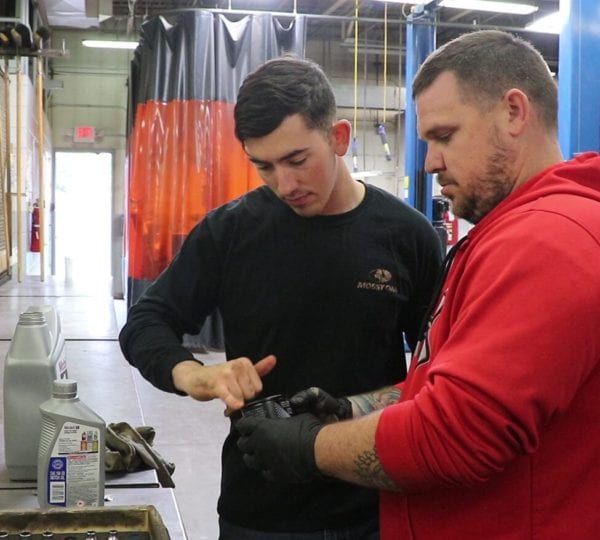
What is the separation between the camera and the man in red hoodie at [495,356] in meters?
0.78

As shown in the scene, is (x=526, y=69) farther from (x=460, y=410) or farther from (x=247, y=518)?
(x=247, y=518)

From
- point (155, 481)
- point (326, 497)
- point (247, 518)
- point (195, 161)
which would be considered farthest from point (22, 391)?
point (195, 161)

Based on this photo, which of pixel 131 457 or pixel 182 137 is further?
pixel 182 137

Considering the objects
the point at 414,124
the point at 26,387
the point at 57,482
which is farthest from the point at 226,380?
the point at 414,124

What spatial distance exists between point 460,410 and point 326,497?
58cm

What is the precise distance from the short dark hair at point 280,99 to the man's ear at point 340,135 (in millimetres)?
22

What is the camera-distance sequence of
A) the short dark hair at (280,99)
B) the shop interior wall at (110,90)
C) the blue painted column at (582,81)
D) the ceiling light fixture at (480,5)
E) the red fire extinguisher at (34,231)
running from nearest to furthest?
the short dark hair at (280,99) → the blue painted column at (582,81) → the ceiling light fixture at (480,5) → the red fire extinguisher at (34,231) → the shop interior wall at (110,90)

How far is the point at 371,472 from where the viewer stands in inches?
34.6

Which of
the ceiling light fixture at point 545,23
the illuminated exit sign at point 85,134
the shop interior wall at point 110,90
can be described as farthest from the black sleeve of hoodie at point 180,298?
the illuminated exit sign at point 85,134

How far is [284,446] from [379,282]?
1.53 ft

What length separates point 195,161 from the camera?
5496 millimetres

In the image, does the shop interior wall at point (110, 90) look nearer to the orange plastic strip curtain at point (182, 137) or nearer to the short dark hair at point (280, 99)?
the orange plastic strip curtain at point (182, 137)

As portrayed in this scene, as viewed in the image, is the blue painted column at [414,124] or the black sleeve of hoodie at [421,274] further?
the blue painted column at [414,124]

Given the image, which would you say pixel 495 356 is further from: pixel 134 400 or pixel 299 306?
pixel 134 400
